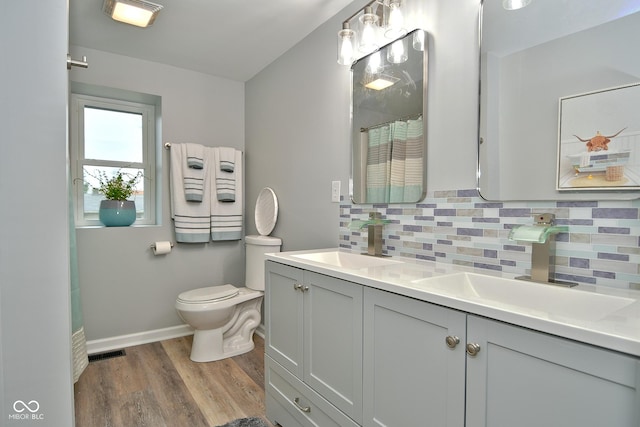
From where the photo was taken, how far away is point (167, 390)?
7.00 ft

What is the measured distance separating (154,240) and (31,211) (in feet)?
7.47

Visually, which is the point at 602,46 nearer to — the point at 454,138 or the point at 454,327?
the point at 454,138

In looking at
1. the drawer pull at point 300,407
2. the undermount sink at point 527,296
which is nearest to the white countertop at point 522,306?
the undermount sink at point 527,296

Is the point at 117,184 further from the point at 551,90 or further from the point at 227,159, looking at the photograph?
the point at 551,90

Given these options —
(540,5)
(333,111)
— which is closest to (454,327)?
(540,5)

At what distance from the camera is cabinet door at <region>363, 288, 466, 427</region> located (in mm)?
956

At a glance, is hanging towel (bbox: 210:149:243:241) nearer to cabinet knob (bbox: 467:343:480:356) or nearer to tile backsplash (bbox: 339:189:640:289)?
tile backsplash (bbox: 339:189:640:289)

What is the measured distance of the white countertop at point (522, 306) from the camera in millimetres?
694

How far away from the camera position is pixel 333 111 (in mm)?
2221

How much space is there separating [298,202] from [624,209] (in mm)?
1854

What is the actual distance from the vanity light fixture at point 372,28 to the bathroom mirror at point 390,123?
2.6 inches

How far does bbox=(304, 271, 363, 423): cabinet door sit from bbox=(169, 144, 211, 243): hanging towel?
1742mm

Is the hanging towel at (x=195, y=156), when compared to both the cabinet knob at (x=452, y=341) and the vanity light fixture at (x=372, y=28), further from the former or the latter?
the cabinet knob at (x=452, y=341)

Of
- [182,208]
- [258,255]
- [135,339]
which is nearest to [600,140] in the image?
[258,255]
